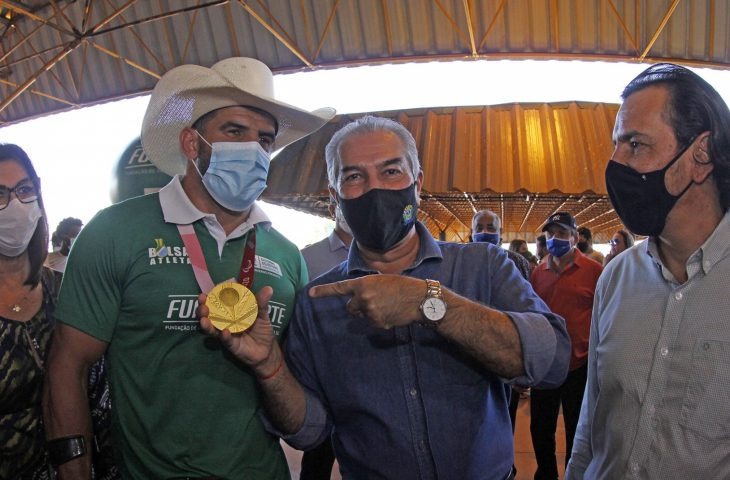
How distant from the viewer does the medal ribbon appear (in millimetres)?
1863

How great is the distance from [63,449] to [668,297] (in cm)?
199

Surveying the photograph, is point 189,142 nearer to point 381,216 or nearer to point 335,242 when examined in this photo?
point 381,216

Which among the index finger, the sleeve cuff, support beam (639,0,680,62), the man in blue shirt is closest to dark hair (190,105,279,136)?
the man in blue shirt

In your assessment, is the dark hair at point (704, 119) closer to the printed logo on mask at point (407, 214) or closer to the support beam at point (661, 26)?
the printed logo on mask at point (407, 214)

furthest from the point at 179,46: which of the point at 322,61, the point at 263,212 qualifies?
the point at 263,212

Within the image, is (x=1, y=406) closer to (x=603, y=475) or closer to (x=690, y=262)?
(x=603, y=475)

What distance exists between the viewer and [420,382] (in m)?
1.74

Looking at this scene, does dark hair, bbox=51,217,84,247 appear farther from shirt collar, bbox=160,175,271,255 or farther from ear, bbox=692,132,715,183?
ear, bbox=692,132,715,183

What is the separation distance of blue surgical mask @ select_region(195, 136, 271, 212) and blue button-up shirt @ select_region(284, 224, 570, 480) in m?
0.52

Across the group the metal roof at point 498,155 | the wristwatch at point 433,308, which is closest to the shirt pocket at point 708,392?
the wristwatch at point 433,308

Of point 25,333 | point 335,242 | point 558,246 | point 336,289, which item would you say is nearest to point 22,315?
point 25,333

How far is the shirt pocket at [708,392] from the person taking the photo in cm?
153

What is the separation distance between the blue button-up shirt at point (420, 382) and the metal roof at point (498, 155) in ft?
27.1

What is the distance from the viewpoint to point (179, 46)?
11781 millimetres
